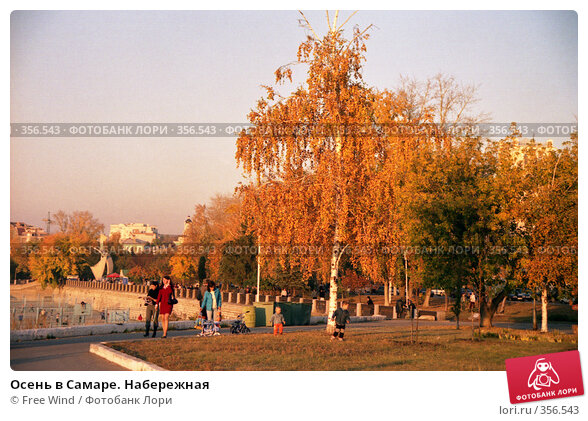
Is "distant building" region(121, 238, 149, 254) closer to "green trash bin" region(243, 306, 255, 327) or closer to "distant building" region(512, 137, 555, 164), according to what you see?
"green trash bin" region(243, 306, 255, 327)

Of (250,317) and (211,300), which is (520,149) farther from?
(211,300)

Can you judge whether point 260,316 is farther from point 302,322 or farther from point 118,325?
point 118,325

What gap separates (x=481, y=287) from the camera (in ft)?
83.8

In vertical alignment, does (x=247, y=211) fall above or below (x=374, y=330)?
above

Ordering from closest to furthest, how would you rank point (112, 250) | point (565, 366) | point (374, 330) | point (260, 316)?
point (565, 366), point (374, 330), point (260, 316), point (112, 250)

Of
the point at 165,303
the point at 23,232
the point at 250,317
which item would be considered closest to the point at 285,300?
the point at 250,317

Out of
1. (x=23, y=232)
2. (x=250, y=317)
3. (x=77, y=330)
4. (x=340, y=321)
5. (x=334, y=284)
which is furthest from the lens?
(x=23, y=232)
